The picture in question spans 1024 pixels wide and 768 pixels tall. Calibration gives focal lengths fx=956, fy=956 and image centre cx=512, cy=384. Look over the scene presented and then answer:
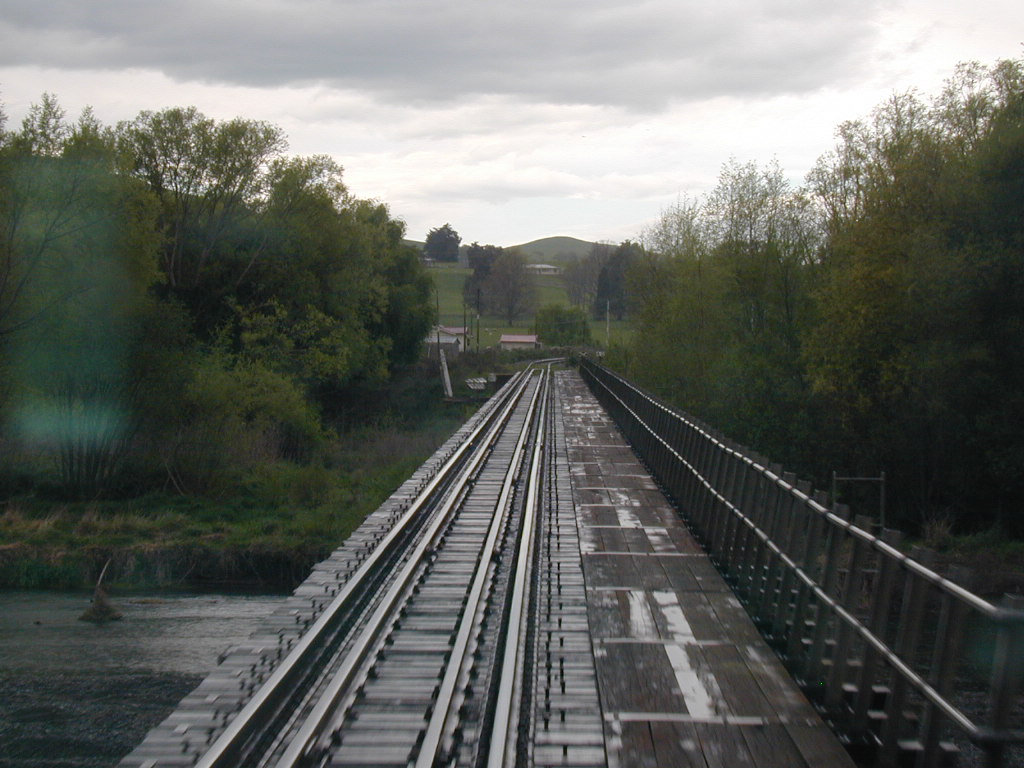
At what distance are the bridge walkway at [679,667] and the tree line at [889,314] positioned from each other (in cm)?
2069

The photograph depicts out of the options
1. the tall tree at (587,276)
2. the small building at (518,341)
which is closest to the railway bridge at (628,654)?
the small building at (518,341)

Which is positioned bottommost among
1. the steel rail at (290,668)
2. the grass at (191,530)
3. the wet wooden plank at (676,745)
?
the grass at (191,530)

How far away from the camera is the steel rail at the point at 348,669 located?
17.7 ft

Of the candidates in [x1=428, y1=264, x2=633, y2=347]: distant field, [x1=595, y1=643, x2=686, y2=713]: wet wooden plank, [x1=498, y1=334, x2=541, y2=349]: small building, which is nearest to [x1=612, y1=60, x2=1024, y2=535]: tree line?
[x1=595, y1=643, x2=686, y2=713]: wet wooden plank

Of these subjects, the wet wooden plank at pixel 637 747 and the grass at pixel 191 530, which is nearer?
the wet wooden plank at pixel 637 747

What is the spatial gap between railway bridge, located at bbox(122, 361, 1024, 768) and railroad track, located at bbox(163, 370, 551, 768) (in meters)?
0.02

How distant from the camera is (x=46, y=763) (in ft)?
31.3

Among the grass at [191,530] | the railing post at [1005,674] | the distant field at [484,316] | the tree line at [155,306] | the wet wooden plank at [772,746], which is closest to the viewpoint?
the railing post at [1005,674]

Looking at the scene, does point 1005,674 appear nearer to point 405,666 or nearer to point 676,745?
point 676,745

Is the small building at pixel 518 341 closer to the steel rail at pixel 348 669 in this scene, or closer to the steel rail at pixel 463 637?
the steel rail at pixel 463 637

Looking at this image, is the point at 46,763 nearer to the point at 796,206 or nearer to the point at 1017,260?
the point at 1017,260

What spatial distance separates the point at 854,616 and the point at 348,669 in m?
3.41

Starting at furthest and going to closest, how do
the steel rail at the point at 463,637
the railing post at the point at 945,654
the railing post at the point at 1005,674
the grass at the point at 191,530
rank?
1. the grass at the point at 191,530
2. the steel rail at the point at 463,637
3. the railing post at the point at 945,654
4. the railing post at the point at 1005,674

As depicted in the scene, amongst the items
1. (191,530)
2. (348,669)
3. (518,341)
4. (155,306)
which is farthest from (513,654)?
(518,341)
